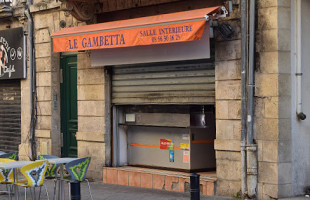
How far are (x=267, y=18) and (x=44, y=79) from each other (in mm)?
6629

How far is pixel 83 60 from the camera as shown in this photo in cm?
1285

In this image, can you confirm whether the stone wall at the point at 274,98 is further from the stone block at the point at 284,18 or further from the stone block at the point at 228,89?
the stone block at the point at 228,89

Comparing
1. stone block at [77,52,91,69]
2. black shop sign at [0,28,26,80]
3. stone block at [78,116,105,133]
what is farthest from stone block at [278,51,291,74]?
black shop sign at [0,28,26,80]

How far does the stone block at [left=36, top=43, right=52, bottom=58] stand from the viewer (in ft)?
45.4

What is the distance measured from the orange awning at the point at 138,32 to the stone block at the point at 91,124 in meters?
1.82

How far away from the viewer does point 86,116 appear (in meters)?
12.9

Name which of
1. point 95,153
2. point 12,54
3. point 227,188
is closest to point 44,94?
point 12,54

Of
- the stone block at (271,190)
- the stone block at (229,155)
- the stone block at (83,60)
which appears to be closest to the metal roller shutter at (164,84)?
the stone block at (83,60)

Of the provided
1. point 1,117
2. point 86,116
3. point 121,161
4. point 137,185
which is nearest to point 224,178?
point 137,185

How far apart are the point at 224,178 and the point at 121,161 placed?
312 cm

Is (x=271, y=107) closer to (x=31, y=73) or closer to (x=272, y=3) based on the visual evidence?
(x=272, y=3)

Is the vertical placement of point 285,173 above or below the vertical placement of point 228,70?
below

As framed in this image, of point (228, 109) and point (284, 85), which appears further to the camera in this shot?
point (228, 109)

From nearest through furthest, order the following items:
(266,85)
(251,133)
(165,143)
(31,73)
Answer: (266,85), (251,133), (165,143), (31,73)
